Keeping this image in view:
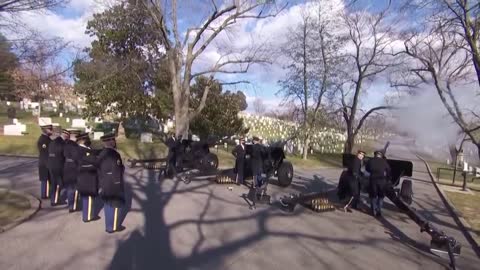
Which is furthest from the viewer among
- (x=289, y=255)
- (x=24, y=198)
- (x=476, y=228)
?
(x=476, y=228)

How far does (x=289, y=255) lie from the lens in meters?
6.46

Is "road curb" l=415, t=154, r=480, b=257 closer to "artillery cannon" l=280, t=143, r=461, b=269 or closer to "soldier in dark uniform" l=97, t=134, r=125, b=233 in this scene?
"artillery cannon" l=280, t=143, r=461, b=269

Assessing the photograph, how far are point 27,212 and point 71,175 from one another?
3.44ft

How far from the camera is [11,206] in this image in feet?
26.9

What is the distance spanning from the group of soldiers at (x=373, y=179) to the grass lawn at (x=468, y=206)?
2175mm

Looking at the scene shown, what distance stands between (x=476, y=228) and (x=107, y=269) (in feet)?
27.6

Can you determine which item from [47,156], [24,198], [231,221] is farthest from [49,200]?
[231,221]

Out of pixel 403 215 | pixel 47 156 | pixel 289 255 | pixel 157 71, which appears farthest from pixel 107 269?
pixel 157 71

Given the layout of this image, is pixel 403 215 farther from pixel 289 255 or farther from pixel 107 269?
pixel 107 269

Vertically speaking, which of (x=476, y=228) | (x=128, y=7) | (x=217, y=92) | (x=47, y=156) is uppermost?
(x=128, y=7)

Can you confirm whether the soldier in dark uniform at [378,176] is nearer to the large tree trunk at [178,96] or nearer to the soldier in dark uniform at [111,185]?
the soldier in dark uniform at [111,185]

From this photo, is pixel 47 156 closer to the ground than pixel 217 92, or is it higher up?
closer to the ground

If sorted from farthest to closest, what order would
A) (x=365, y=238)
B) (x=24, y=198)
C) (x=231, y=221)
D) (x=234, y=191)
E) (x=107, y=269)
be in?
(x=234, y=191) → (x=24, y=198) → (x=231, y=221) → (x=365, y=238) → (x=107, y=269)

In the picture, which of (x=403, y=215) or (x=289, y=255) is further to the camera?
(x=403, y=215)
